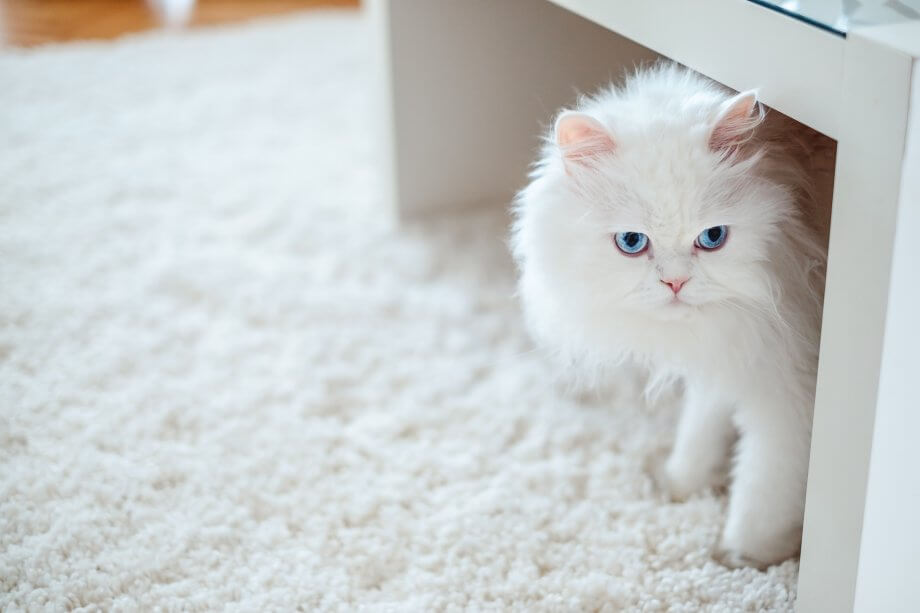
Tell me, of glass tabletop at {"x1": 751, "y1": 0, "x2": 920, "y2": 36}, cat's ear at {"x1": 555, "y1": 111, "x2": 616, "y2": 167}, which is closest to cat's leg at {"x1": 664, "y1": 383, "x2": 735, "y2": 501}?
cat's ear at {"x1": 555, "y1": 111, "x2": 616, "y2": 167}

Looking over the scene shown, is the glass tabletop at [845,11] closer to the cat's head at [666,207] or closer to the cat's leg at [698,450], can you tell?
the cat's head at [666,207]

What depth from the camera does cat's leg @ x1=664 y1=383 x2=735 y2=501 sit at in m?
1.12

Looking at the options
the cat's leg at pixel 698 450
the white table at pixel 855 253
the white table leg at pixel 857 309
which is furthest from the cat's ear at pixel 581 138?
the cat's leg at pixel 698 450

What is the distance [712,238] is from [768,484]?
11.4 inches

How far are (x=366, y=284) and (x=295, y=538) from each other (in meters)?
0.57

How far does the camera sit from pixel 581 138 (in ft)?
2.85

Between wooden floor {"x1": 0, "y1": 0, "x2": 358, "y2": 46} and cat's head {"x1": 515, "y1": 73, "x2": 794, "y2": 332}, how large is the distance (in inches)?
76.0

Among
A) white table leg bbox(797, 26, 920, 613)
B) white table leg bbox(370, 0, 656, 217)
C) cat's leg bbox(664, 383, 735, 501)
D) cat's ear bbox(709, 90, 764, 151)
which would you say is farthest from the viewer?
white table leg bbox(370, 0, 656, 217)

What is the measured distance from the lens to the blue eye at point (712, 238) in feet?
2.81

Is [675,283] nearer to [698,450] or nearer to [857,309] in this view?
[857,309]

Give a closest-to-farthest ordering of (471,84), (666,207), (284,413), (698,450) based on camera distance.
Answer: (666,207) → (698,450) → (284,413) → (471,84)

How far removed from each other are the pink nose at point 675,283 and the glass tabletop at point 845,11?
238 millimetres

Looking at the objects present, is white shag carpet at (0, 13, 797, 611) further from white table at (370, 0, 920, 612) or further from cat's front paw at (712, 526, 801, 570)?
white table at (370, 0, 920, 612)

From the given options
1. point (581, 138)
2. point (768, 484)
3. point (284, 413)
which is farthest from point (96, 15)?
point (768, 484)
